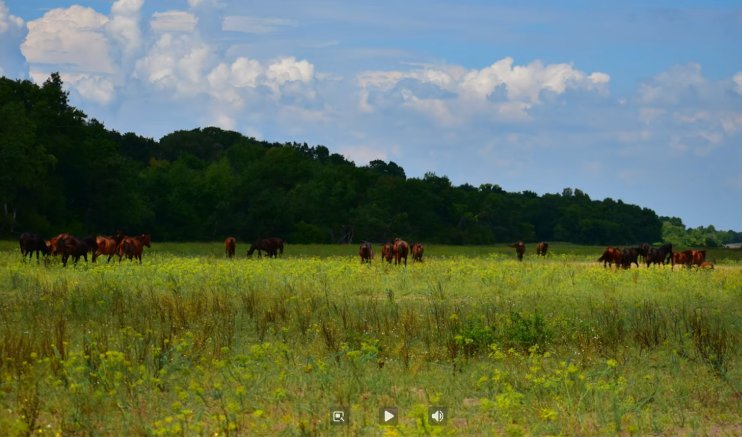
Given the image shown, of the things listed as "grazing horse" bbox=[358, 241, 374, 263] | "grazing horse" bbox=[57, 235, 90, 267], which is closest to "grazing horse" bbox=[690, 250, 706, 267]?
"grazing horse" bbox=[358, 241, 374, 263]

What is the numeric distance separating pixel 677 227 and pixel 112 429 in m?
168

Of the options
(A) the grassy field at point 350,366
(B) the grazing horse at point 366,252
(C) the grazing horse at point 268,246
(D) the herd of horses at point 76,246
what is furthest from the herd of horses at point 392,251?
(A) the grassy field at point 350,366

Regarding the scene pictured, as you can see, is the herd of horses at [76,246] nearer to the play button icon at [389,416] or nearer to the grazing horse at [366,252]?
the grazing horse at [366,252]

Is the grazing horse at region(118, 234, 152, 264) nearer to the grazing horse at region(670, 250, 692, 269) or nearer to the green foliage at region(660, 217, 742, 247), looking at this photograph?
the grazing horse at region(670, 250, 692, 269)

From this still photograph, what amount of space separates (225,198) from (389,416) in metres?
97.4

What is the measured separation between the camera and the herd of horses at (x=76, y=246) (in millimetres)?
34719

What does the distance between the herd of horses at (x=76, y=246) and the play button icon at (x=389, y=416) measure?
25122 millimetres

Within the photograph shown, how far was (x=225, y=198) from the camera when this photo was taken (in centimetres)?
10619

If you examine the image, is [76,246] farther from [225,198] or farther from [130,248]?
[225,198]

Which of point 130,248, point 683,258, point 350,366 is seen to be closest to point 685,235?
point 683,258

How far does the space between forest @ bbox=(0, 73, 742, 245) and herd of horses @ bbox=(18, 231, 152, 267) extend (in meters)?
32.5

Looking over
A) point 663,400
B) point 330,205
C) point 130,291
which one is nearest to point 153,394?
point 663,400

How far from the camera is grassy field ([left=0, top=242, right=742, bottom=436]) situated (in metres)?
10.4

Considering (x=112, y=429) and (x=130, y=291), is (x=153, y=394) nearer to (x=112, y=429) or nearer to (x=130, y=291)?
(x=112, y=429)
